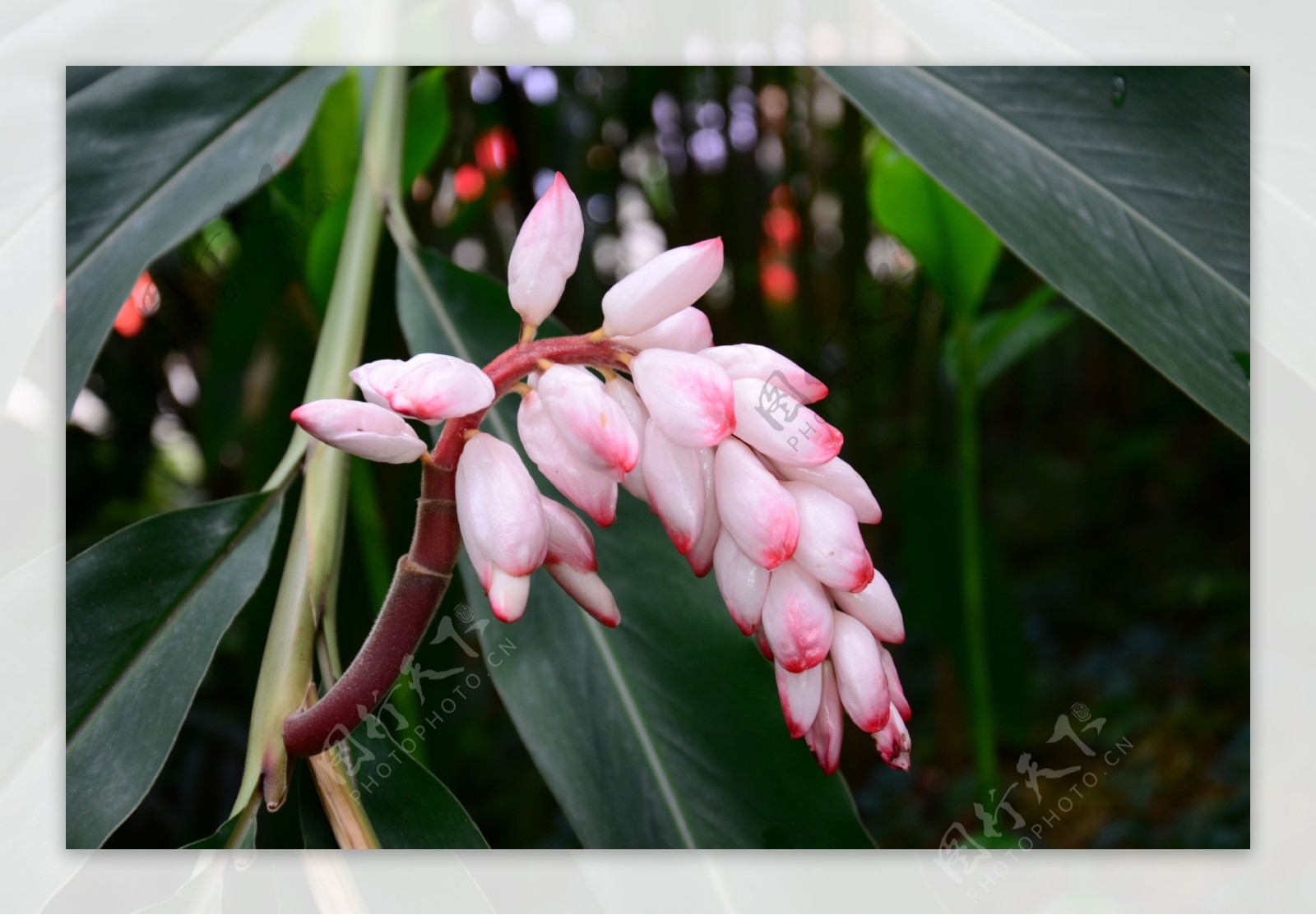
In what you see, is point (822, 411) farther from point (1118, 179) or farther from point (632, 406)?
point (632, 406)

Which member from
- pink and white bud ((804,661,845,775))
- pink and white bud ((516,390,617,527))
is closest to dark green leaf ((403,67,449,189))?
pink and white bud ((516,390,617,527))

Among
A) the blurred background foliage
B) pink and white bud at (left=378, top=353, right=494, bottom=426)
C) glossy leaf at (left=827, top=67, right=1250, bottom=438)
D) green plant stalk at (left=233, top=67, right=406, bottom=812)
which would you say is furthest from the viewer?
the blurred background foliage

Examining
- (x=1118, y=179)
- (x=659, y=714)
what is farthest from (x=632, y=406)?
(x=1118, y=179)

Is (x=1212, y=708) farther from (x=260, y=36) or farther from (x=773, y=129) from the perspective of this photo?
(x=260, y=36)

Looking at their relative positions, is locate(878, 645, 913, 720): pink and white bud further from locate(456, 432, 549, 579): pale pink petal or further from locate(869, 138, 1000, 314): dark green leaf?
locate(869, 138, 1000, 314): dark green leaf

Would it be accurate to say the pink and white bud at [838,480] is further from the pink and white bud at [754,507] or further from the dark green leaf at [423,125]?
the dark green leaf at [423,125]

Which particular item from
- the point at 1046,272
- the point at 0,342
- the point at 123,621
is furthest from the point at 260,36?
the point at 1046,272

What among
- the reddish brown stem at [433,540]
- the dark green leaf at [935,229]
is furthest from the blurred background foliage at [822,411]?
the reddish brown stem at [433,540]

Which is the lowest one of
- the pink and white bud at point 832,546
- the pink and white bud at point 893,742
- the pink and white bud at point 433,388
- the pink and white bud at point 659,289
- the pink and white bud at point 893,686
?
the pink and white bud at point 893,742
